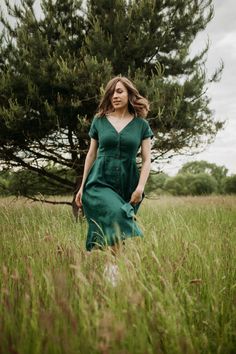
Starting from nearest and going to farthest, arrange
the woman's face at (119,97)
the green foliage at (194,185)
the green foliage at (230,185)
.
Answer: the woman's face at (119,97), the green foliage at (230,185), the green foliage at (194,185)

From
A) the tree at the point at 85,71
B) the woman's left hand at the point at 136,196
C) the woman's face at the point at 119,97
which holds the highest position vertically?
the tree at the point at 85,71

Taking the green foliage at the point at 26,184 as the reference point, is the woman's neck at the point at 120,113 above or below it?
above

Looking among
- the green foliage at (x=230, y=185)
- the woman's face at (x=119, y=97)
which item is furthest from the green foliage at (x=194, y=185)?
the woman's face at (x=119, y=97)

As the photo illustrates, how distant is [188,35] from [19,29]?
11.2ft

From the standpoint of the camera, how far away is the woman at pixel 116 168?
2934 mm

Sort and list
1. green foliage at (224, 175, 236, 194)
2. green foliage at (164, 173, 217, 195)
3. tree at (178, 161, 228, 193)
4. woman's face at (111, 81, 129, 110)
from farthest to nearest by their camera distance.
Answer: tree at (178, 161, 228, 193) → green foliage at (164, 173, 217, 195) → green foliage at (224, 175, 236, 194) → woman's face at (111, 81, 129, 110)

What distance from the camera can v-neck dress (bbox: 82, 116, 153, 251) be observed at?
9.77 feet

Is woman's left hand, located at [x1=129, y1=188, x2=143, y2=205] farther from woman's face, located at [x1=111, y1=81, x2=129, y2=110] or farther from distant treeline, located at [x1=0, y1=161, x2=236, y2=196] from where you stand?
distant treeline, located at [x1=0, y1=161, x2=236, y2=196]

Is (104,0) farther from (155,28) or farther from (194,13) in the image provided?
(194,13)

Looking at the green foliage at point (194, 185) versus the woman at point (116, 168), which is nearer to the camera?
the woman at point (116, 168)

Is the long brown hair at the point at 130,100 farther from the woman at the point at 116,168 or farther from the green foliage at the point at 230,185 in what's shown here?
the green foliage at the point at 230,185

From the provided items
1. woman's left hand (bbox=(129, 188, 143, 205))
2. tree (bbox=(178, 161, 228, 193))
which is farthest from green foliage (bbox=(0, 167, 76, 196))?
tree (bbox=(178, 161, 228, 193))

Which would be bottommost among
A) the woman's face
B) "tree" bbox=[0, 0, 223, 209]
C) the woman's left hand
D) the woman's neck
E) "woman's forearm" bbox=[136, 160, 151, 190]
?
the woman's left hand

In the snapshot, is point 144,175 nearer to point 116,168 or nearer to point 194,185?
point 116,168
